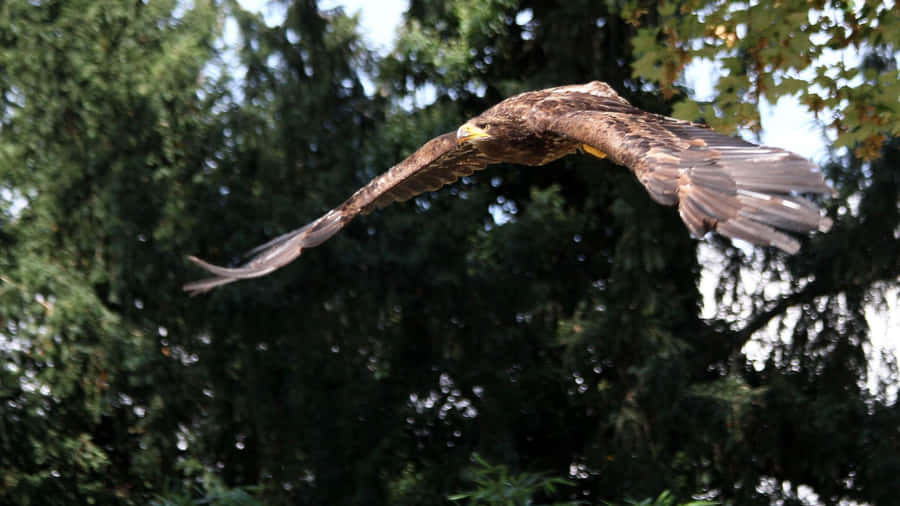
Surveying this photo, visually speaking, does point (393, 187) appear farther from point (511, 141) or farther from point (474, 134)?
point (511, 141)

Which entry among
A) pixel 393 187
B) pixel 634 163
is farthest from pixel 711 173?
pixel 393 187

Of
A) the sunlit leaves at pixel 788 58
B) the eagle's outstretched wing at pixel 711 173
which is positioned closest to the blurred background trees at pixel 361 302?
the sunlit leaves at pixel 788 58

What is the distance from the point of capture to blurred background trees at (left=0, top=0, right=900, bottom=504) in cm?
821

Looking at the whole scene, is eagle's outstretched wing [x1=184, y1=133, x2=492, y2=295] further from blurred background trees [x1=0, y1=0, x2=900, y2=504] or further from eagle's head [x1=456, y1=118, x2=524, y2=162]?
blurred background trees [x1=0, y1=0, x2=900, y2=504]

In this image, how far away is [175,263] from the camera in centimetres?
829

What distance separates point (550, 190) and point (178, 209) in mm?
2531

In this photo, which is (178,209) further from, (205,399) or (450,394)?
(450,394)

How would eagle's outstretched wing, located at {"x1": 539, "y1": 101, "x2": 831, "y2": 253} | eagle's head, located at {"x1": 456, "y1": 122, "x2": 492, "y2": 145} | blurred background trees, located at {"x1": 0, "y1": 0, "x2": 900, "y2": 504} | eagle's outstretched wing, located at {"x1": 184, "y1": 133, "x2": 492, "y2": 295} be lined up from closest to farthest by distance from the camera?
eagle's outstretched wing, located at {"x1": 539, "y1": 101, "x2": 831, "y2": 253}, eagle's head, located at {"x1": 456, "y1": 122, "x2": 492, "y2": 145}, eagle's outstretched wing, located at {"x1": 184, "y1": 133, "x2": 492, "y2": 295}, blurred background trees, located at {"x1": 0, "y1": 0, "x2": 900, "y2": 504}

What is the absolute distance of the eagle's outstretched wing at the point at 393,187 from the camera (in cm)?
511

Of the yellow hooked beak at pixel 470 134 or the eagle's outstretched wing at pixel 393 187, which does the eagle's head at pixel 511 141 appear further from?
the eagle's outstretched wing at pixel 393 187

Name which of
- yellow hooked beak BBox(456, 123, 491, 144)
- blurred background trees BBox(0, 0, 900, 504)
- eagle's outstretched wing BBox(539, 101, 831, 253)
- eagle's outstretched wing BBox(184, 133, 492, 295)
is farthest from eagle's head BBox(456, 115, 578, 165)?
blurred background trees BBox(0, 0, 900, 504)

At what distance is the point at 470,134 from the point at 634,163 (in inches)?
57.3

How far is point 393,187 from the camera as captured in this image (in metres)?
5.28

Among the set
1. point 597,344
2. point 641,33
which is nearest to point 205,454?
point 597,344
